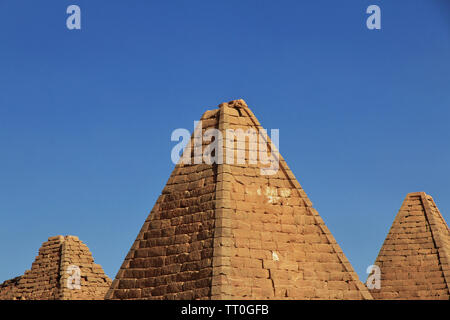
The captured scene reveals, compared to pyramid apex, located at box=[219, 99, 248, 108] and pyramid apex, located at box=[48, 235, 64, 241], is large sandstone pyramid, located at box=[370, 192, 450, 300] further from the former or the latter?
pyramid apex, located at box=[48, 235, 64, 241]

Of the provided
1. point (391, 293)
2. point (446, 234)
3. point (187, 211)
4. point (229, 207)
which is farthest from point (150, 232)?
point (446, 234)

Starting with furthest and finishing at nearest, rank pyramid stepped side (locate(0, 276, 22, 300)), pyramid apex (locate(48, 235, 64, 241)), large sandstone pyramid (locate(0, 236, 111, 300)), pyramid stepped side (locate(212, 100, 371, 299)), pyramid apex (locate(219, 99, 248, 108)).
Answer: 1. pyramid stepped side (locate(0, 276, 22, 300))
2. pyramid apex (locate(48, 235, 64, 241))
3. large sandstone pyramid (locate(0, 236, 111, 300))
4. pyramid apex (locate(219, 99, 248, 108))
5. pyramid stepped side (locate(212, 100, 371, 299))

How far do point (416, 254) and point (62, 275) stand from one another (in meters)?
A: 11.0

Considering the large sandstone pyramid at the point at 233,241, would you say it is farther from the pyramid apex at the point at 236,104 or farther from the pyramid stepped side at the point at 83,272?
the pyramid stepped side at the point at 83,272

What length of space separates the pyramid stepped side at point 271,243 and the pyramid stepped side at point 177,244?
0.91ft

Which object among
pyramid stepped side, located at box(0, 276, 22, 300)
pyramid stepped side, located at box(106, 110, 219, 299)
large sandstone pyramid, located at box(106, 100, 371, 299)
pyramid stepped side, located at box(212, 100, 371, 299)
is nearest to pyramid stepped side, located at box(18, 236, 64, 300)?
pyramid stepped side, located at box(0, 276, 22, 300)

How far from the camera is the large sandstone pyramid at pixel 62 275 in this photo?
24.2 m

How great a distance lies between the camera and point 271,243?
13.0m

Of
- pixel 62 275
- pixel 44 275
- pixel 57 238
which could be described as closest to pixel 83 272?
pixel 62 275

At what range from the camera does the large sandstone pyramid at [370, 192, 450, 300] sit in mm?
19609

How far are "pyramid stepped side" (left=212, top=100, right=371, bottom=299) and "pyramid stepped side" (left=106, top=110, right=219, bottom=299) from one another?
277 millimetres

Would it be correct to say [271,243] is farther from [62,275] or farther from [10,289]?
[10,289]

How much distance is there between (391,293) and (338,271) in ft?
23.8
